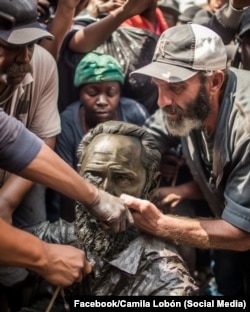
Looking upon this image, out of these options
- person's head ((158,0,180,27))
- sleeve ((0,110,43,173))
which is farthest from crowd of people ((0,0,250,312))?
person's head ((158,0,180,27))

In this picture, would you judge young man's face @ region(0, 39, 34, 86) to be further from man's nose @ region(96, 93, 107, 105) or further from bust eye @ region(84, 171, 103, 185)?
man's nose @ region(96, 93, 107, 105)

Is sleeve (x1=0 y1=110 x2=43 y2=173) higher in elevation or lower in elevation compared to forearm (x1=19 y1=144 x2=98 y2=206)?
higher

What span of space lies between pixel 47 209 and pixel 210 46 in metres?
1.45

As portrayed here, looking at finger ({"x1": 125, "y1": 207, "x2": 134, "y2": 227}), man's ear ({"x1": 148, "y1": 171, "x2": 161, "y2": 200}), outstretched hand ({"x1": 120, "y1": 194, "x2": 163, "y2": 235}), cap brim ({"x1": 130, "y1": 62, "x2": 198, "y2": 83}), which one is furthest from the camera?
cap brim ({"x1": 130, "y1": 62, "x2": 198, "y2": 83})

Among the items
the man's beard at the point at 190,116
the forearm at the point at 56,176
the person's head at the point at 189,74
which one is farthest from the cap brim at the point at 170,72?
the forearm at the point at 56,176

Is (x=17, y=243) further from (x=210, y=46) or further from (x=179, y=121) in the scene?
(x=210, y=46)

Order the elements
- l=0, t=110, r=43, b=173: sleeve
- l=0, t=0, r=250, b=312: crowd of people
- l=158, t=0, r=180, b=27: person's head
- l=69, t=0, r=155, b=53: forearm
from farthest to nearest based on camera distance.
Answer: l=158, t=0, r=180, b=27: person's head → l=69, t=0, r=155, b=53: forearm → l=0, t=0, r=250, b=312: crowd of people → l=0, t=110, r=43, b=173: sleeve

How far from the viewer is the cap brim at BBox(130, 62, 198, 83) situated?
294 centimetres

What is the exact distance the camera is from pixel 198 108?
3.03 metres

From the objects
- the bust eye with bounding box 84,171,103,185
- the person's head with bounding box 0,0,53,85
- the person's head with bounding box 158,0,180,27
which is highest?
the person's head with bounding box 0,0,53,85

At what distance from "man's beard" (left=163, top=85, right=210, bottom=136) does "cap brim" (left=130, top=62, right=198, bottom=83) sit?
0.12 m

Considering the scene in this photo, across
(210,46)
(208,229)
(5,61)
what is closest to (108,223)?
(208,229)

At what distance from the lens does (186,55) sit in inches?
118

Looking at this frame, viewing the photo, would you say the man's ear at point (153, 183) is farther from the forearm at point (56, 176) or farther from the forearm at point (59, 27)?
the forearm at point (59, 27)
